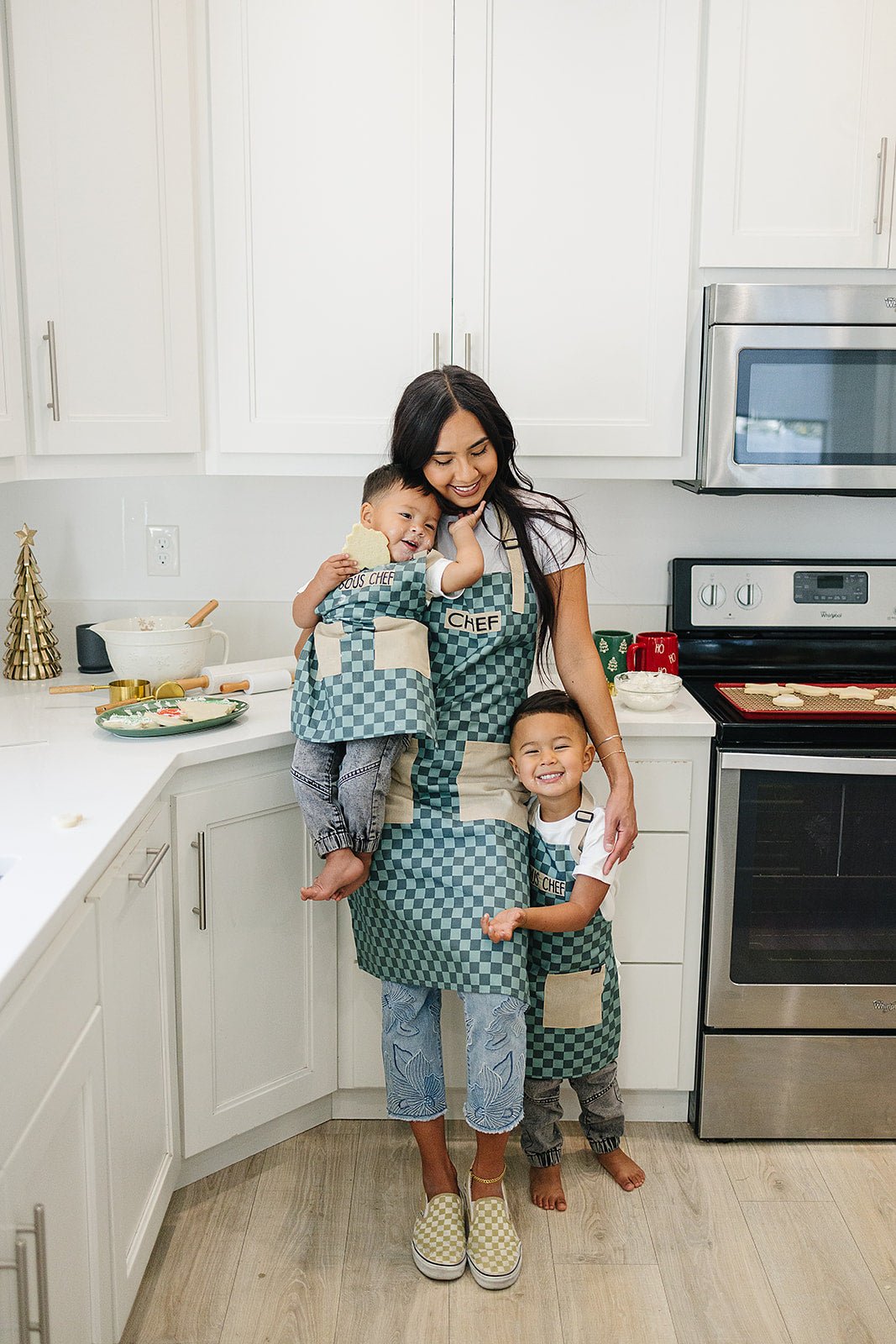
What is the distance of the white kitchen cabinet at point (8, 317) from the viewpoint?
199cm

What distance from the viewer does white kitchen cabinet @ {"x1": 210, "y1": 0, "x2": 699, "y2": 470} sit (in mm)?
2135

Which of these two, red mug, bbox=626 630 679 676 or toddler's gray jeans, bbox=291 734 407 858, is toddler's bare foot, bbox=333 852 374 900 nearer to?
toddler's gray jeans, bbox=291 734 407 858

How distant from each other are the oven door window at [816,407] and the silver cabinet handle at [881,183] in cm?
22

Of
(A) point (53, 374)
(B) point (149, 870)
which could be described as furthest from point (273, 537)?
(B) point (149, 870)

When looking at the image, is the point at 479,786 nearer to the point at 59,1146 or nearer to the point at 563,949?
the point at 563,949

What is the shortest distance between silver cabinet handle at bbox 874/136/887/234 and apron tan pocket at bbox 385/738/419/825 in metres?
1.26

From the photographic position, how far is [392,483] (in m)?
1.87

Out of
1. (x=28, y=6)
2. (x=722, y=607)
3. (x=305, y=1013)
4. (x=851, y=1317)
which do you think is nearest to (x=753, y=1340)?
(x=851, y=1317)

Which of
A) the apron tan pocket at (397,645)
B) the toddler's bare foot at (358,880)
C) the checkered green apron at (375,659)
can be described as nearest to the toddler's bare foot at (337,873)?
the toddler's bare foot at (358,880)

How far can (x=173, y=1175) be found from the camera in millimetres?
1955

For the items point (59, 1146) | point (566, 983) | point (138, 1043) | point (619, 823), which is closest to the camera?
point (59, 1146)

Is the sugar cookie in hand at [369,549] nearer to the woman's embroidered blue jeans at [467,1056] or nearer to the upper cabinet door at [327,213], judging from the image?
the upper cabinet door at [327,213]

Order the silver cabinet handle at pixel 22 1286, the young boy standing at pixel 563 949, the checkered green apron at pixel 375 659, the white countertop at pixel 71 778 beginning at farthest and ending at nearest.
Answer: the young boy standing at pixel 563 949 < the checkered green apron at pixel 375 659 < the white countertop at pixel 71 778 < the silver cabinet handle at pixel 22 1286

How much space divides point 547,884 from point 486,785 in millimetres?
198
